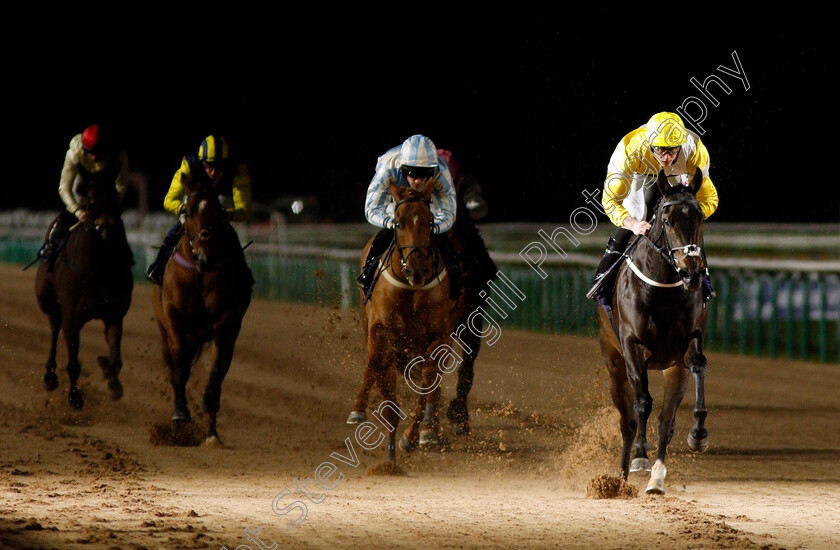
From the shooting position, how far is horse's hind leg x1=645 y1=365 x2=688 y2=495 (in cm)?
594

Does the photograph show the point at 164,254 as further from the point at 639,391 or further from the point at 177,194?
the point at 639,391

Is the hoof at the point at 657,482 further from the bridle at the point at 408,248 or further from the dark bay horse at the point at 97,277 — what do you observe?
the dark bay horse at the point at 97,277

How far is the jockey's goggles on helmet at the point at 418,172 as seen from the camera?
726cm

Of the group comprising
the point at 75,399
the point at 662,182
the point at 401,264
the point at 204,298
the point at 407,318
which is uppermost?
the point at 662,182

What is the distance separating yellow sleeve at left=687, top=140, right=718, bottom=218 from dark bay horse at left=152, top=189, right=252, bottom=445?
3.08 m

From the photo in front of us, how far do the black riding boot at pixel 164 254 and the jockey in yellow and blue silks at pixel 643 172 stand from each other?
307 centimetres

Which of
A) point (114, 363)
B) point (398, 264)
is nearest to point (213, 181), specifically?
point (398, 264)

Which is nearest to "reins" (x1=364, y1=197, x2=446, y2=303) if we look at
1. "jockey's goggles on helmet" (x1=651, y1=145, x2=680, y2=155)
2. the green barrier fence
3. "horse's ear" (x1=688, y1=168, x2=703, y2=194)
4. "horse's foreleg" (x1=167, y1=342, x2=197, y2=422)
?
"horse's foreleg" (x1=167, y1=342, x2=197, y2=422)

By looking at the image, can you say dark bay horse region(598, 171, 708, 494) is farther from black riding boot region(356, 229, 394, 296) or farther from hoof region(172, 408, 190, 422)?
hoof region(172, 408, 190, 422)

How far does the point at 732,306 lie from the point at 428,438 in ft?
19.4

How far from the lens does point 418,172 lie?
7.28m

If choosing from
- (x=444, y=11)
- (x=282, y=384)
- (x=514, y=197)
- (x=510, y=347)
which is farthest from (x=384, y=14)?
(x=282, y=384)

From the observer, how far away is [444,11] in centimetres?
2338

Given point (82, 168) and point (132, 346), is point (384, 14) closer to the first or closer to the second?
point (132, 346)
